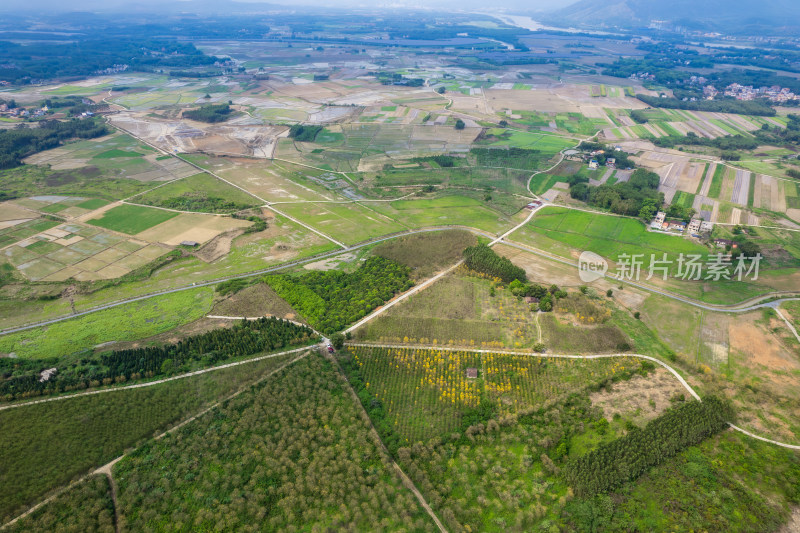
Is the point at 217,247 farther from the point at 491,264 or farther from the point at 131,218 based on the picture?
the point at 491,264

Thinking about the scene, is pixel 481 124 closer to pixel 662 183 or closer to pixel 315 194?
pixel 662 183

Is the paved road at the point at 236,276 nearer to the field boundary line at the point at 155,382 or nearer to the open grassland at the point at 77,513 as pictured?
the field boundary line at the point at 155,382

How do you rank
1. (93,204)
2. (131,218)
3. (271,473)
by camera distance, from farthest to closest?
(93,204) < (131,218) < (271,473)

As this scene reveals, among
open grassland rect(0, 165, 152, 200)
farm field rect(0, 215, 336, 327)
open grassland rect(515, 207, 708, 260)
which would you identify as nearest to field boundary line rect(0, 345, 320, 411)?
farm field rect(0, 215, 336, 327)

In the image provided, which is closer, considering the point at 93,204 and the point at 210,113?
the point at 93,204

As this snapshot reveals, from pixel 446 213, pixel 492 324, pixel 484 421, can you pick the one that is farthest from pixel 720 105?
pixel 484 421

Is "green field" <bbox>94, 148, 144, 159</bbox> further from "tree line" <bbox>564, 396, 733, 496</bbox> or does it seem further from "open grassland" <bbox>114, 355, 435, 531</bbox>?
"tree line" <bbox>564, 396, 733, 496</bbox>

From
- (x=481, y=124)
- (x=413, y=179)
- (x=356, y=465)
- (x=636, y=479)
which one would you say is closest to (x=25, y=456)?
(x=356, y=465)
